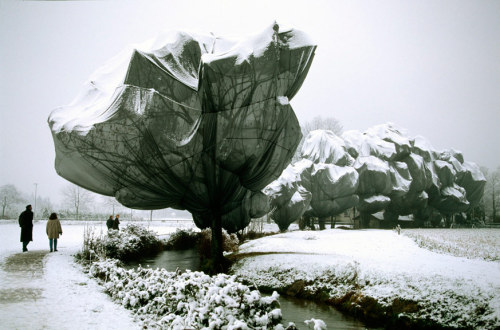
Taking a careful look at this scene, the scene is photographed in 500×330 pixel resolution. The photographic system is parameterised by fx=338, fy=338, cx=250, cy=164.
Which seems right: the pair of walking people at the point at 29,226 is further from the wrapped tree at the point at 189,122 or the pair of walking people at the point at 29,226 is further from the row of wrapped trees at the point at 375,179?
the row of wrapped trees at the point at 375,179

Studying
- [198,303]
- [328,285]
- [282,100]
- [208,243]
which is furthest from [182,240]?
[198,303]

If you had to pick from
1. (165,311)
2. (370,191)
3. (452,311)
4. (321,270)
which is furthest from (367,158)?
Answer: (165,311)

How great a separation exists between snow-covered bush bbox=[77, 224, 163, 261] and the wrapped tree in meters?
2.60

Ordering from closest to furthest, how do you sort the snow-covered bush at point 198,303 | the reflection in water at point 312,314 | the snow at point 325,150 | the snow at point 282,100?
the snow-covered bush at point 198,303 → the reflection in water at point 312,314 → the snow at point 282,100 → the snow at point 325,150

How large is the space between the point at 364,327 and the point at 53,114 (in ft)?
33.4

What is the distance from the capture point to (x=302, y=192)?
2470 cm

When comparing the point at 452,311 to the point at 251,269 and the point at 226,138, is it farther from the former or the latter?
the point at 226,138

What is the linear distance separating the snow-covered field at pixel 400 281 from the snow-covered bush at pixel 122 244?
502cm

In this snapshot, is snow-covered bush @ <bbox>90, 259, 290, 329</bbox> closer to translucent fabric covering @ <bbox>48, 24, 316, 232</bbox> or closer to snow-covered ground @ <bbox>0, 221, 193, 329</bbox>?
snow-covered ground @ <bbox>0, 221, 193, 329</bbox>

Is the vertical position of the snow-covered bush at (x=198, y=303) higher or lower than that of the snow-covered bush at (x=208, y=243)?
higher

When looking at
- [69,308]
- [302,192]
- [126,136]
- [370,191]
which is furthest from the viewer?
[370,191]

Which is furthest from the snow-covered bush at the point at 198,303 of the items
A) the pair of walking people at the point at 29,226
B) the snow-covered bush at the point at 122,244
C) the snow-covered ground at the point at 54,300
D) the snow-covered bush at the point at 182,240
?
the snow-covered bush at the point at 182,240

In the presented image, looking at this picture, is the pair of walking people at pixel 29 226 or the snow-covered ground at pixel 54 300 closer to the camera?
the snow-covered ground at pixel 54 300

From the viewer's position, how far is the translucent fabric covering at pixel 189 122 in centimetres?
937
